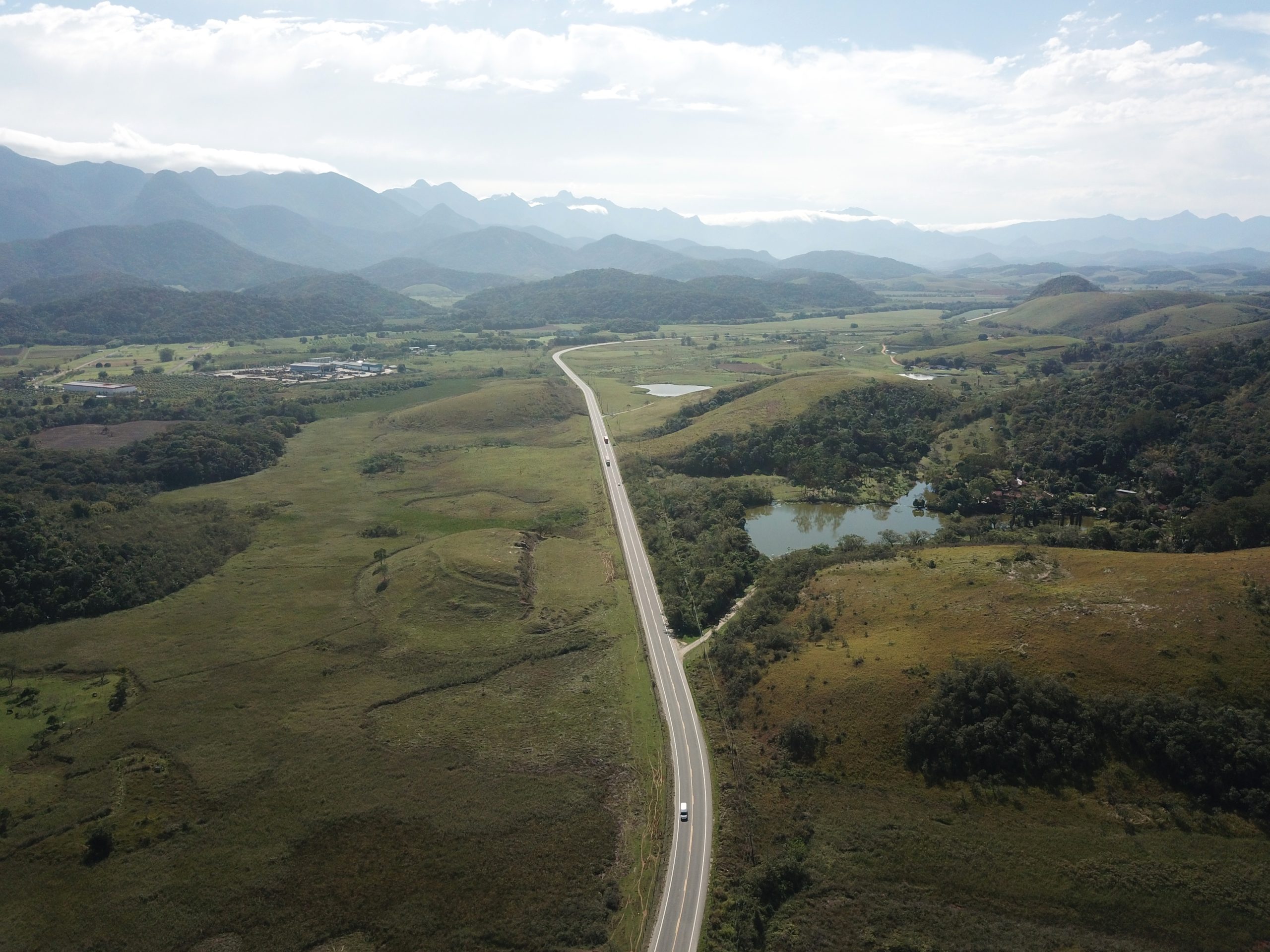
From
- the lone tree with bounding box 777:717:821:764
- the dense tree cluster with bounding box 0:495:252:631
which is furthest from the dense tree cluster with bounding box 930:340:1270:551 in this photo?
the dense tree cluster with bounding box 0:495:252:631

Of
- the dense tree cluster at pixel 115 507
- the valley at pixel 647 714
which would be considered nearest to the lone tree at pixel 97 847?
the valley at pixel 647 714

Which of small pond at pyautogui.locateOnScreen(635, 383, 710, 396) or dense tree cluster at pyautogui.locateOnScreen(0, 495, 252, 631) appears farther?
small pond at pyautogui.locateOnScreen(635, 383, 710, 396)

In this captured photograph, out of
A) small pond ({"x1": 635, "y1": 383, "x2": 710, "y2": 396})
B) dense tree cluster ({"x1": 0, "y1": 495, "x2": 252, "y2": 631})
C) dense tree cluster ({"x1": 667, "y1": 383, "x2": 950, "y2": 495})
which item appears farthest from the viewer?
small pond ({"x1": 635, "y1": 383, "x2": 710, "y2": 396})

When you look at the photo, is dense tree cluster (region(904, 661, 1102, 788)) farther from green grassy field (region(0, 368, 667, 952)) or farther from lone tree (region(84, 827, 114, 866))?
lone tree (region(84, 827, 114, 866))

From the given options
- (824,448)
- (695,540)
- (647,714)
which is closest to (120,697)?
(647,714)

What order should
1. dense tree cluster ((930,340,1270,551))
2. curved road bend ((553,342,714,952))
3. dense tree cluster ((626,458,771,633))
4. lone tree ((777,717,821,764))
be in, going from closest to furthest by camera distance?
curved road bend ((553,342,714,952)) < lone tree ((777,717,821,764)) < dense tree cluster ((626,458,771,633)) < dense tree cluster ((930,340,1270,551))

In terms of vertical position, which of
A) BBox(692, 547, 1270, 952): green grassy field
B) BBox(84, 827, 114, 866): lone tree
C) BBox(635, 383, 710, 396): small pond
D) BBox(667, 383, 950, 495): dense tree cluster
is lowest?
BBox(84, 827, 114, 866): lone tree
